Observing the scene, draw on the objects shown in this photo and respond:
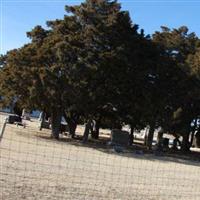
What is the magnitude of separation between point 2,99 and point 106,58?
15276 millimetres

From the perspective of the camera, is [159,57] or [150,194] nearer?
[150,194]

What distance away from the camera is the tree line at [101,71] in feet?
137

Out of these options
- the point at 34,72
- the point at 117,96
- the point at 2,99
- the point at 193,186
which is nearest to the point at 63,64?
the point at 34,72

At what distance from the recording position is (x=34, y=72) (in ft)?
139

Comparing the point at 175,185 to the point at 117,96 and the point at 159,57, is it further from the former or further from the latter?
the point at 159,57

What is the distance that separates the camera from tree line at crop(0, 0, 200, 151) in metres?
41.7

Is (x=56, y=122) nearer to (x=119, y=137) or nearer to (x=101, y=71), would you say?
(x=119, y=137)

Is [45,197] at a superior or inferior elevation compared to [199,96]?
inferior

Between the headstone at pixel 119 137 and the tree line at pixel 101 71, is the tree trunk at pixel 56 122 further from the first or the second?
the headstone at pixel 119 137

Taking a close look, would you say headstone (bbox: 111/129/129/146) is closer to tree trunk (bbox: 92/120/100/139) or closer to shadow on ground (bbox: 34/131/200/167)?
shadow on ground (bbox: 34/131/200/167)

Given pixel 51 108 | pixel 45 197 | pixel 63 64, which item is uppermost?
pixel 63 64

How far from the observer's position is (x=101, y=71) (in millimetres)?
42281

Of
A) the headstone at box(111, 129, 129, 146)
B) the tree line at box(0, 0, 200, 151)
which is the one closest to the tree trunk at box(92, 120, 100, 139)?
the tree line at box(0, 0, 200, 151)

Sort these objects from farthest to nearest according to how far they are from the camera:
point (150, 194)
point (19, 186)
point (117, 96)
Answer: point (117, 96), point (150, 194), point (19, 186)
